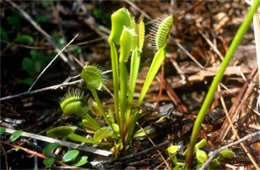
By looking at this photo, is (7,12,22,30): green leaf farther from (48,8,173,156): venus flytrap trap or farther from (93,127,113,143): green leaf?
(93,127,113,143): green leaf

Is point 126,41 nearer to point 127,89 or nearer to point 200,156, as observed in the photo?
point 200,156

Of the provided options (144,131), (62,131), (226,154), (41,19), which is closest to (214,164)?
(226,154)

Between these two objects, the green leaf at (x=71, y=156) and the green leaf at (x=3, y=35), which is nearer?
the green leaf at (x=71, y=156)

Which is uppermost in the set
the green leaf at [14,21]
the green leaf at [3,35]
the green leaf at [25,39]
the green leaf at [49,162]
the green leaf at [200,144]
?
the green leaf at [14,21]

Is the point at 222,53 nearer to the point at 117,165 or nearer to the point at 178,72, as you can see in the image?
the point at 178,72

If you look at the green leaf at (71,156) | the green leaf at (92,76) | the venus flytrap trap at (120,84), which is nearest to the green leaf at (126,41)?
the venus flytrap trap at (120,84)

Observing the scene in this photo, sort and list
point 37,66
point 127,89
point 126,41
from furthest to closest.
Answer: point 37,66 → point 127,89 → point 126,41

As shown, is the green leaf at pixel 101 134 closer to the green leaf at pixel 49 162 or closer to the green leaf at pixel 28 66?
the green leaf at pixel 49 162

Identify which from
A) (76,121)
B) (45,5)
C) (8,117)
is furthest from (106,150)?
(45,5)

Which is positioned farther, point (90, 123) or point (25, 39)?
point (25, 39)
